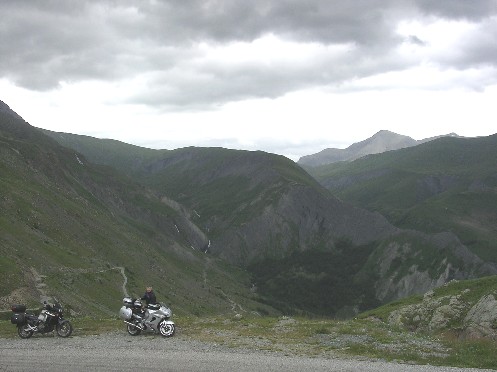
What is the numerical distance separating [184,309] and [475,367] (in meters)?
100

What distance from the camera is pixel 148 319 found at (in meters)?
28.6

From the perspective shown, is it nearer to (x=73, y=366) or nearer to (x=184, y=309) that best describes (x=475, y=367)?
(x=73, y=366)

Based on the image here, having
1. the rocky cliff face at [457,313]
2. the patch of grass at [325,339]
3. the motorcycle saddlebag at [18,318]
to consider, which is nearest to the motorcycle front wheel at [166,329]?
the patch of grass at [325,339]

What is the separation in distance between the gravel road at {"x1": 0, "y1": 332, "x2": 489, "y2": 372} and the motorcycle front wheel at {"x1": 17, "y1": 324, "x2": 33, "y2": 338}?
1.32 m

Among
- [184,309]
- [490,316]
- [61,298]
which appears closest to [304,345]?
[490,316]

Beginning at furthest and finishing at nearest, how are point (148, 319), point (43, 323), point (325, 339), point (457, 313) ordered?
point (457, 313), point (148, 319), point (43, 323), point (325, 339)

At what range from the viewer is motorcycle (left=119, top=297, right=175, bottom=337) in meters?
28.2

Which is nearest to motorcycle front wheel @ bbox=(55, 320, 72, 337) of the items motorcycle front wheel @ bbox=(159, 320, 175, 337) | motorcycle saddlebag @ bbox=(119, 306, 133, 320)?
motorcycle saddlebag @ bbox=(119, 306, 133, 320)

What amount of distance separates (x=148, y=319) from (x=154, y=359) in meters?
6.35

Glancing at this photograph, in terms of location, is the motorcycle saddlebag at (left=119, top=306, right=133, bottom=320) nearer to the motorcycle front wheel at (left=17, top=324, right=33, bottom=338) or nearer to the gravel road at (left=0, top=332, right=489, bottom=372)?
the gravel road at (left=0, top=332, right=489, bottom=372)

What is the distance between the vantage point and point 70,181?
638 ft

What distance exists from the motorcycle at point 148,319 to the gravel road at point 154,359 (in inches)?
63.8

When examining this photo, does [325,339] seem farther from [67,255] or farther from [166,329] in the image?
[67,255]

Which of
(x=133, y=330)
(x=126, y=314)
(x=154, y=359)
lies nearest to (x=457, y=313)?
(x=133, y=330)
